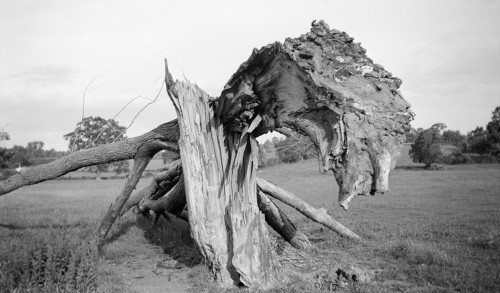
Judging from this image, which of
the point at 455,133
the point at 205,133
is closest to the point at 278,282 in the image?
the point at 205,133

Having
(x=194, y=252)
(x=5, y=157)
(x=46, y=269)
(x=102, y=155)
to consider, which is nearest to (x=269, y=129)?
(x=194, y=252)

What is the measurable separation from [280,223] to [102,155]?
4593 mm

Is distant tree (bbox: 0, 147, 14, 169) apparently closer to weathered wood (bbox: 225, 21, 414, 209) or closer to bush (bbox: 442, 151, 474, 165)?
weathered wood (bbox: 225, 21, 414, 209)

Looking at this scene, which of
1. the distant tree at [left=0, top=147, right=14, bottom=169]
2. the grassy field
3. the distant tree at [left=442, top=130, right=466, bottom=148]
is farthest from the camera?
the distant tree at [left=442, top=130, right=466, bottom=148]

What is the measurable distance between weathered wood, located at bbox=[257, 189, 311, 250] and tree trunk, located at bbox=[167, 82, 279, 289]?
1.95 metres

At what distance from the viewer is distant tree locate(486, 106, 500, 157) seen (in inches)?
1767

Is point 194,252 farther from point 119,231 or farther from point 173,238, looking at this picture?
point 119,231

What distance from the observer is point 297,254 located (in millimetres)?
7426

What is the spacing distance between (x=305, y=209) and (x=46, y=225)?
27.2 ft

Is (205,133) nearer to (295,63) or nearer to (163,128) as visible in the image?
(163,128)

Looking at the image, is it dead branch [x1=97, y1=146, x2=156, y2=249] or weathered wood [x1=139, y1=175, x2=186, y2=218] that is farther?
weathered wood [x1=139, y1=175, x2=186, y2=218]

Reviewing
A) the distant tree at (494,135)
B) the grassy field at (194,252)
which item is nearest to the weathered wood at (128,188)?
the grassy field at (194,252)

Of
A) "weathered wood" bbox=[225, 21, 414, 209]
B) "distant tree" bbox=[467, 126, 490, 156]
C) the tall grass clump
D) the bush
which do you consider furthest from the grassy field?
"distant tree" bbox=[467, 126, 490, 156]

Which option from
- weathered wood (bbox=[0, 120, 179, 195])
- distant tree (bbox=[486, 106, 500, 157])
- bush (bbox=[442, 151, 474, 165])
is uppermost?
distant tree (bbox=[486, 106, 500, 157])
